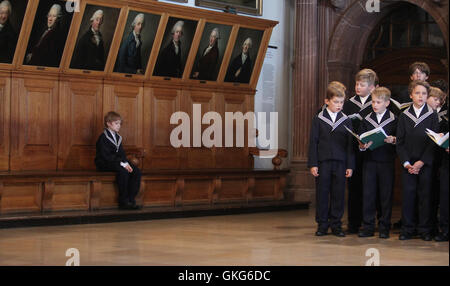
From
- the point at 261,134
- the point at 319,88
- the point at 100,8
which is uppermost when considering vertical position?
the point at 100,8

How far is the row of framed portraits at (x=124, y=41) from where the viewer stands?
9711 mm

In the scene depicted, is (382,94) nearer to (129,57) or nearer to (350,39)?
(129,57)

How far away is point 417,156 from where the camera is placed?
23.7 feet

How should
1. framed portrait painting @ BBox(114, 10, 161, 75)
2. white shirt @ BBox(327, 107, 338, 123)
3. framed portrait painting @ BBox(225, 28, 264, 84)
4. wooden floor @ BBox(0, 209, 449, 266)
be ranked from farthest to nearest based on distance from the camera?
framed portrait painting @ BBox(225, 28, 264, 84) → framed portrait painting @ BBox(114, 10, 161, 75) → white shirt @ BBox(327, 107, 338, 123) → wooden floor @ BBox(0, 209, 449, 266)

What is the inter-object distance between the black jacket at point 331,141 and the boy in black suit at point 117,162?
302 cm

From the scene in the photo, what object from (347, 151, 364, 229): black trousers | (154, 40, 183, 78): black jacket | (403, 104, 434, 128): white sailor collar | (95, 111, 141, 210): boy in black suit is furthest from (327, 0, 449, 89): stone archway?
(403, 104, 434, 128): white sailor collar

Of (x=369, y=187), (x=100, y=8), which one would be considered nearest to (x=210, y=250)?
(x=369, y=187)

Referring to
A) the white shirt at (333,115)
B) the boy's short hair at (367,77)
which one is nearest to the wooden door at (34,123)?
the white shirt at (333,115)

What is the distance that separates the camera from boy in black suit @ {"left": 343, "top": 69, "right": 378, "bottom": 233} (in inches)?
309

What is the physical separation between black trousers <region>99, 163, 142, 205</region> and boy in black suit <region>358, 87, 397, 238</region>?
3494mm

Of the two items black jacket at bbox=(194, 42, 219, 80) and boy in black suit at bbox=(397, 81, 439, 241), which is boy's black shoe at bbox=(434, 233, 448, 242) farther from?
black jacket at bbox=(194, 42, 219, 80)

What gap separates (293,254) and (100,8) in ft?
17.4

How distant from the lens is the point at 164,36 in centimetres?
1098

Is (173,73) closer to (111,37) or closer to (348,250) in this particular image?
(111,37)
